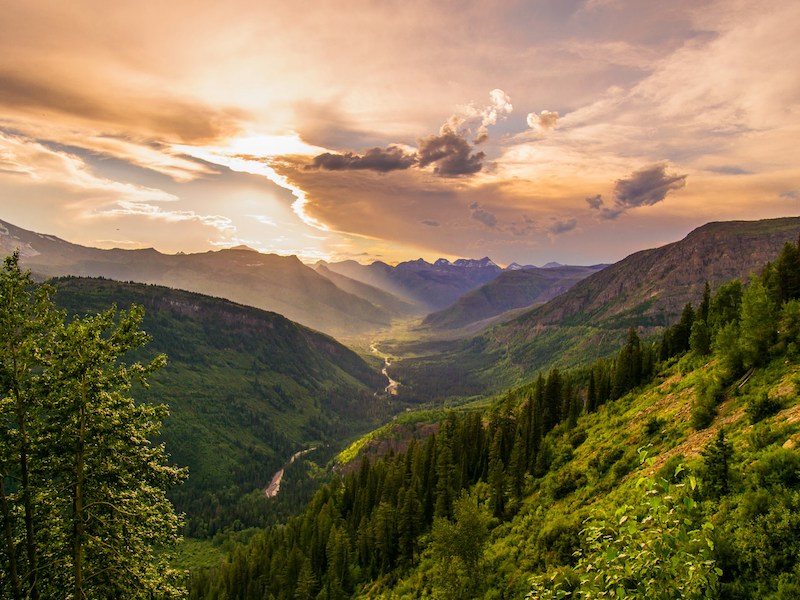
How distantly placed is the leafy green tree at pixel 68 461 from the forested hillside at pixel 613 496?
18.3 m

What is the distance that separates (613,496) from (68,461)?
4457 centimetres

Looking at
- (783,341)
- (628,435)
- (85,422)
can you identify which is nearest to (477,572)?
(628,435)

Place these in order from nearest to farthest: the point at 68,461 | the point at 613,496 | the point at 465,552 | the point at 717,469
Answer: the point at 68,461, the point at 717,469, the point at 613,496, the point at 465,552

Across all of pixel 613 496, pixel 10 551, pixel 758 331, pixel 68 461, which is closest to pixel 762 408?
pixel 758 331

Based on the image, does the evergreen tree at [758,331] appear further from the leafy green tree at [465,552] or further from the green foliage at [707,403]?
the leafy green tree at [465,552]

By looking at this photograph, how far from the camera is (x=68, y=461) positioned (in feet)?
60.1


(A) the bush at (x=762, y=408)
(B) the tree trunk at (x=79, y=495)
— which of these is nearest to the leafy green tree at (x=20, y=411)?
(B) the tree trunk at (x=79, y=495)

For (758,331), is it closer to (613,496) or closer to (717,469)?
(613,496)

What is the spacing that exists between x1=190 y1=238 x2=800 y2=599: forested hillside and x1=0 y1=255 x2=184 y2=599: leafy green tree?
720 inches

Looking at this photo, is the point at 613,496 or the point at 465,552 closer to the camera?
the point at 613,496

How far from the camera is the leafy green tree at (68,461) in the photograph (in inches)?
675

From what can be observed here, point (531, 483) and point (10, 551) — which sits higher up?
point (10, 551)

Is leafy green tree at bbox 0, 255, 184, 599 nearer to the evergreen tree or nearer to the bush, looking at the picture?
the bush

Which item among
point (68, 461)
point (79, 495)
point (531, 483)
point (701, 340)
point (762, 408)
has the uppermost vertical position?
point (701, 340)
